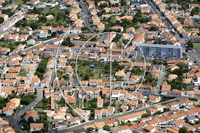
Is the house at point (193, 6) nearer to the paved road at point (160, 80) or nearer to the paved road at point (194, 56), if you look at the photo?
the paved road at point (194, 56)

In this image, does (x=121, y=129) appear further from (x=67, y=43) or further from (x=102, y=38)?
(x=102, y=38)

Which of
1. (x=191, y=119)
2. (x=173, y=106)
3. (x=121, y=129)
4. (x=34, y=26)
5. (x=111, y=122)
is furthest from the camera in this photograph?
(x=34, y=26)

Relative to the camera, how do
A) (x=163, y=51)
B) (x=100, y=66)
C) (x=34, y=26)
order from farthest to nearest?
(x=34, y=26) < (x=163, y=51) < (x=100, y=66)

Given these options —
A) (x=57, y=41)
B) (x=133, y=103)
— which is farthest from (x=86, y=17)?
(x=133, y=103)

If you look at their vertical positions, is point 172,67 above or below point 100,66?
below

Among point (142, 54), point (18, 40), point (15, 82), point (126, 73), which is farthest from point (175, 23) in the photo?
point (15, 82)

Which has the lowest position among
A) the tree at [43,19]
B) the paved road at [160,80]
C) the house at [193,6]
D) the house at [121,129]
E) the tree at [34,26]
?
the house at [121,129]

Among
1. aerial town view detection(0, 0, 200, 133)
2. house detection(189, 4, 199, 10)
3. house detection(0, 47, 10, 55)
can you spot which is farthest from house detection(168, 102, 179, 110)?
house detection(189, 4, 199, 10)

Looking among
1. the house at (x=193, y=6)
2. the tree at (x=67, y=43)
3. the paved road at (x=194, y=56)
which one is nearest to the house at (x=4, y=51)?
the tree at (x=67, y=43)
